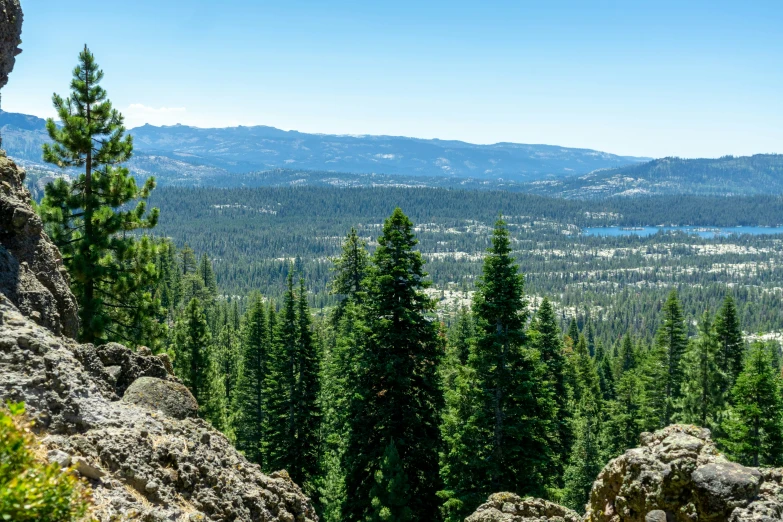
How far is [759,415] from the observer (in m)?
28.7

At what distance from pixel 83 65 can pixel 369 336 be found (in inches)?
571

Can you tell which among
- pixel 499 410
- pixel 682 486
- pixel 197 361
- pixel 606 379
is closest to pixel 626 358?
pixel 606 379

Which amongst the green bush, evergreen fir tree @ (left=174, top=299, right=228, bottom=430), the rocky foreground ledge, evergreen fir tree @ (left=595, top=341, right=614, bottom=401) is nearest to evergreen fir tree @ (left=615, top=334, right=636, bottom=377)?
evergreen fir tree @ (left=595, top=341, right=614, bottom=401)

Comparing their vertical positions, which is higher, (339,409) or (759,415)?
(759,415)

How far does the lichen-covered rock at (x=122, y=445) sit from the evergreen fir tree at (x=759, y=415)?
26726 mm

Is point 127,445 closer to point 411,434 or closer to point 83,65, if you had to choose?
point 411,434

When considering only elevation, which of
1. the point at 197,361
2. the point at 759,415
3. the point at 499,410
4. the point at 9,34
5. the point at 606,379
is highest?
the point at 9,34

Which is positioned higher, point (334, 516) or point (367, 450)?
point (367, 450)

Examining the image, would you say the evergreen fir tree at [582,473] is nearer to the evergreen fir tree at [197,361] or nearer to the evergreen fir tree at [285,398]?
the evergreen fir tree at [285,398]

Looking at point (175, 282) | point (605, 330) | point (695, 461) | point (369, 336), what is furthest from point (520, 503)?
point (605, 330)

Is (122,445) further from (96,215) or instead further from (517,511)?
(96,215)

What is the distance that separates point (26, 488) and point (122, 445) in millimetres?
4269

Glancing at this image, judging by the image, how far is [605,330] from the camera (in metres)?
188

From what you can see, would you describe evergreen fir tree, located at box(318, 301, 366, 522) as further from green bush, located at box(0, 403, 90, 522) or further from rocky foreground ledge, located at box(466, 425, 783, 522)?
green bush, located at box(0, 403, 90, 522)
